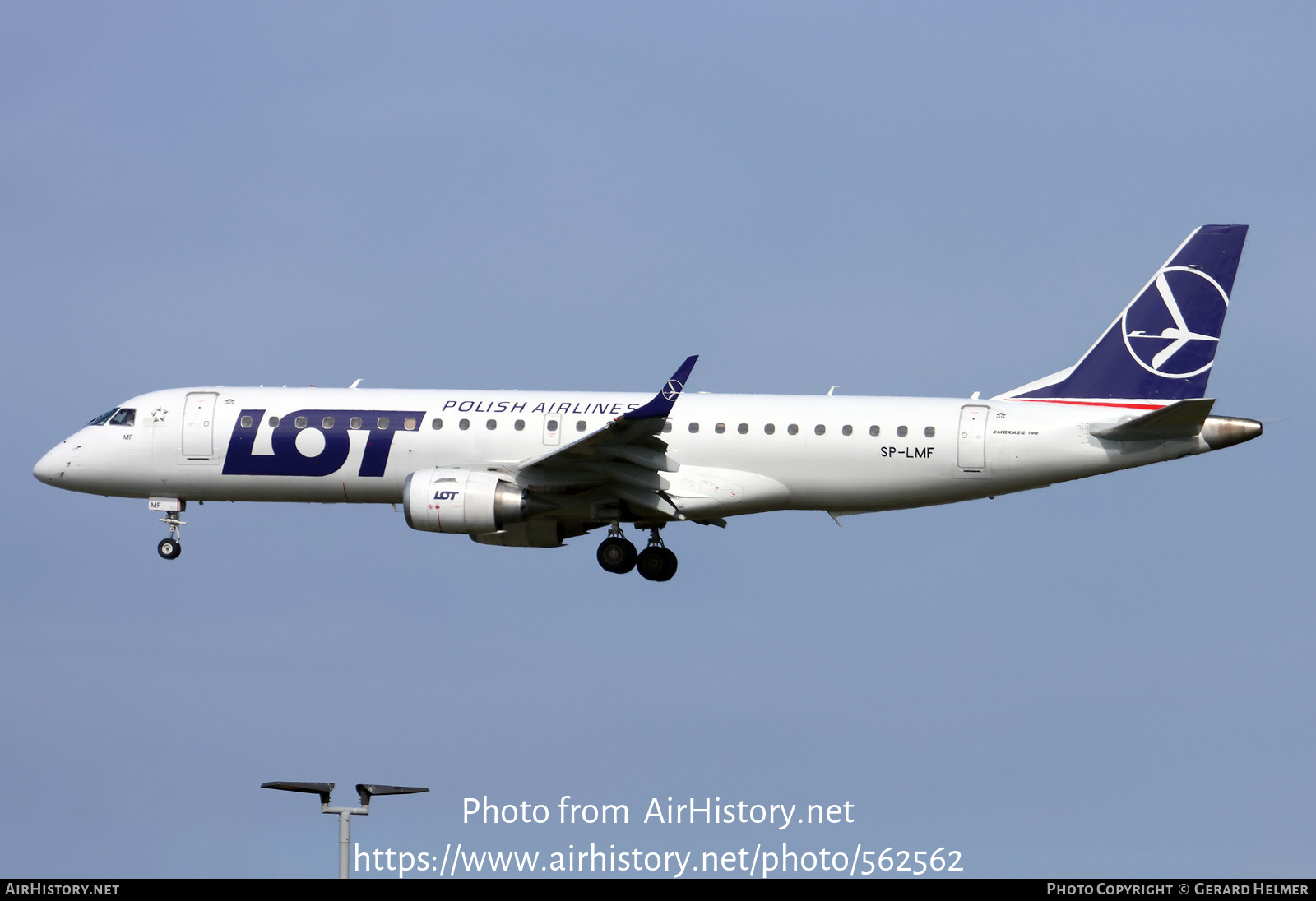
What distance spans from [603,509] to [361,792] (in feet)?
51.0

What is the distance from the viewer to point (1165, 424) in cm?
4459

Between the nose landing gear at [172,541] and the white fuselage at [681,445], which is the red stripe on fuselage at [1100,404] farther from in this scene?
the nose landing gear at [172,541]

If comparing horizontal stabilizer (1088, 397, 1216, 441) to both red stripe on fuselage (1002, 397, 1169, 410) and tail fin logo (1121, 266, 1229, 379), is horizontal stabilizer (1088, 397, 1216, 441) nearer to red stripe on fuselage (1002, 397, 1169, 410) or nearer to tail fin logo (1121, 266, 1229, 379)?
red stripe on fuselage (1002, 397, 1169, 410)

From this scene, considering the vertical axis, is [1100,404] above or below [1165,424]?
above

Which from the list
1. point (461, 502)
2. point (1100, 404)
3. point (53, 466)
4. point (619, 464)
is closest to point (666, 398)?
point (619, 464)

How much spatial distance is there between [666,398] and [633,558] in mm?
5819

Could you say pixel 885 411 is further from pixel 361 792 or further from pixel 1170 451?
pixel 361 792

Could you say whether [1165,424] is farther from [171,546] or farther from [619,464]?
[171,546]

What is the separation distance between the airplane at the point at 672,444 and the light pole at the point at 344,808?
1346cm

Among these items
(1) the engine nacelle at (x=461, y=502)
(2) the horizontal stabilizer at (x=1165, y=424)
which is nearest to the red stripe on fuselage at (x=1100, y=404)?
(2) the horizontal stabilizer at (x=1165, y=424)

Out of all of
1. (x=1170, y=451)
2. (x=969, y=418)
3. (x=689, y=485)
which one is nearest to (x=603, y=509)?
(x=689, y=485)

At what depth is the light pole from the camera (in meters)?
31.6
